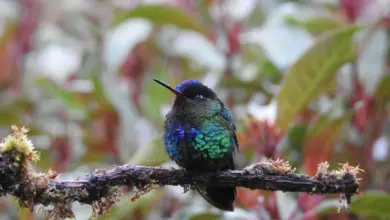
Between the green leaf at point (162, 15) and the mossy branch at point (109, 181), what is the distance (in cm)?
135

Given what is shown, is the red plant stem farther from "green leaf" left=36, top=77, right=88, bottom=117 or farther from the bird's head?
the bird's head

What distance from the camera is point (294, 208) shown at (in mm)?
2158

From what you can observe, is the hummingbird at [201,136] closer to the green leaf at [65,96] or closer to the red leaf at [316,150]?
the red leaf at [316,150]

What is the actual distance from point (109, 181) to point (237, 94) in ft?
5.66

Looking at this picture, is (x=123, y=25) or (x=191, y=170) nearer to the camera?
(x=191, y=170)

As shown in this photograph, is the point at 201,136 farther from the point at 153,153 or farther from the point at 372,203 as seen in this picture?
the point at 372,203

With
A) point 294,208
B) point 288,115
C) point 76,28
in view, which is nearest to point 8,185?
point 288,115

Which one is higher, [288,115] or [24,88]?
[24,88]

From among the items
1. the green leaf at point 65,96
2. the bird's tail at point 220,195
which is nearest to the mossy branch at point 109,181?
the bird's tail at point 220,195

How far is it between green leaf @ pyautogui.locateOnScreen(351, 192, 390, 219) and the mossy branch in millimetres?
554

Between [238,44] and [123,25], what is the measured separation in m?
0.64

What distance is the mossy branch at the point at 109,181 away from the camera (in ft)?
3.68

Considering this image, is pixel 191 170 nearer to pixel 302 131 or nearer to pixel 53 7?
pixel 302 131

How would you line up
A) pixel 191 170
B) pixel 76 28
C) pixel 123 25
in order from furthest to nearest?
pixel 76 28 < pixel 123 25 < pixel 191 170
